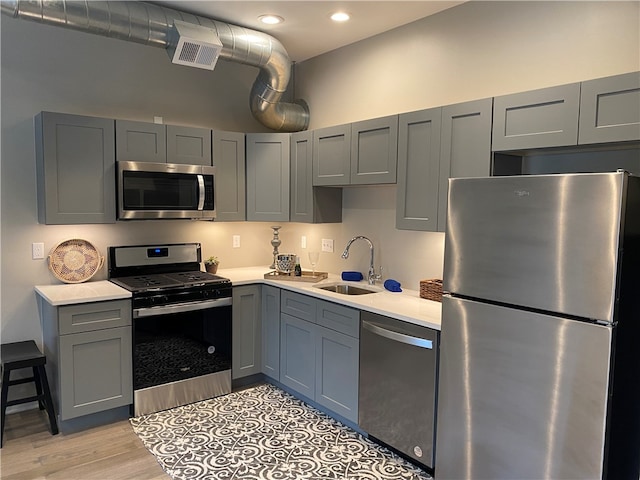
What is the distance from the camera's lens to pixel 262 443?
2916 mm

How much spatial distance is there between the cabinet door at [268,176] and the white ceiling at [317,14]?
2.74 ft

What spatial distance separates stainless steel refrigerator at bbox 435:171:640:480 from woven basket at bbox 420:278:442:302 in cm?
67

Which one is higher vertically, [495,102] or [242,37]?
[242,37]

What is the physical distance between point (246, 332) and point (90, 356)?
3.75ft

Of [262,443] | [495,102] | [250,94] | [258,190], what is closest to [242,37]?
[250,94]

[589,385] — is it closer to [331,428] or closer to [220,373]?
[331,428]

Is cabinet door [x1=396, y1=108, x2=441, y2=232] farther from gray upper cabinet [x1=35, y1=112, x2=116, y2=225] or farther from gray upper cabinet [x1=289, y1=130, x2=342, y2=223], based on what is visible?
gray upper cabinet [x1=35, y1=112, x2=116, y2=225]

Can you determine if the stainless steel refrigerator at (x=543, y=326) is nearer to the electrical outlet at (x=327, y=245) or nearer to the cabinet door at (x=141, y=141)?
the electrical outlet at (x=327, y=245)

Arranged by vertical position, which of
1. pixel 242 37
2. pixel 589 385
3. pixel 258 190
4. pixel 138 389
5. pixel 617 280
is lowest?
pixel 138 389

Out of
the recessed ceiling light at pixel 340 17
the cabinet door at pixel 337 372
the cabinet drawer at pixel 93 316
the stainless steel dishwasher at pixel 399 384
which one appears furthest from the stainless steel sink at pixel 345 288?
the recessed ceiling light at pixel 340 17

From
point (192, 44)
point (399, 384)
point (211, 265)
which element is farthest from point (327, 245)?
point (192, 44)

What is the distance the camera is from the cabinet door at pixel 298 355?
131 inches

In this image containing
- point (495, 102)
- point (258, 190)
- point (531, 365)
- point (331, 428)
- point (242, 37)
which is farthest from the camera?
point (258, 190)

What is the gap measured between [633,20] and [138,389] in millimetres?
3630
